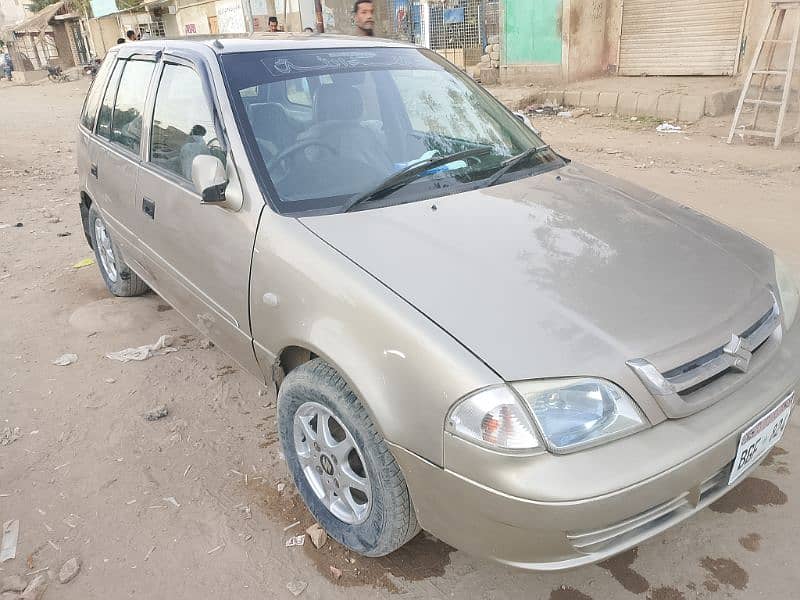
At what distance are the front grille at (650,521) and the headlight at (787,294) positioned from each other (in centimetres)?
67

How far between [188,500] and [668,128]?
8.88 meters

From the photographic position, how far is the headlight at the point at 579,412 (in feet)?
5.18

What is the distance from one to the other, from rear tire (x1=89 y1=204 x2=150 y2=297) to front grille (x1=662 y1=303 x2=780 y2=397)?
3.53 meters

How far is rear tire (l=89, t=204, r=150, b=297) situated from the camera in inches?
164

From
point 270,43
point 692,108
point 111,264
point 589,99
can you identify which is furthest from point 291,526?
point 589,99

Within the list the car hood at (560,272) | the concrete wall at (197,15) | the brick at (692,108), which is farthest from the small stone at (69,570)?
the concrete wall at (197,15)

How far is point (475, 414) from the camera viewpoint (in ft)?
5.20

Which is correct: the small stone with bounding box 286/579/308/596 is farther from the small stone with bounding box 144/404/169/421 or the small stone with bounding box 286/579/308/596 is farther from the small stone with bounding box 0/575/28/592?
the small stone with bounding box 144/404/169/421

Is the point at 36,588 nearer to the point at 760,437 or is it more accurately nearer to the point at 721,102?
the point at 760,437

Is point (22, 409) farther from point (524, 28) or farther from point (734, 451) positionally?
point (524, 28)

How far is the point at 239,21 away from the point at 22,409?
21152mm

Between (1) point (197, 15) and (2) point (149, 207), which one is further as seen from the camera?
(1) point (197, 15)

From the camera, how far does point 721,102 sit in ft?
30.6

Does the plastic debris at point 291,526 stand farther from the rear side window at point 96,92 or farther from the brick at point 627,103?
the brick at point 627,103
